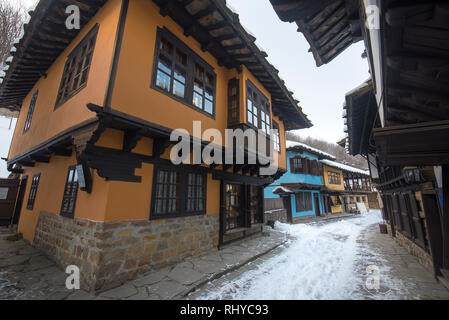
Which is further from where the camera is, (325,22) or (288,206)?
(288,206)

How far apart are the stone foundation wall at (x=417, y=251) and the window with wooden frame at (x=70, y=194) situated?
9.85m

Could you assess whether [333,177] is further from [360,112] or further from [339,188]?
[360,112]

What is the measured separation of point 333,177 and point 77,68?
25.3m

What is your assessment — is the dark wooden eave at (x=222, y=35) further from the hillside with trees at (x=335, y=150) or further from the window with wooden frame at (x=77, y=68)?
the hillside with trees at (x=335, y=150)

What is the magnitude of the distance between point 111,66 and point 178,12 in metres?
2.65

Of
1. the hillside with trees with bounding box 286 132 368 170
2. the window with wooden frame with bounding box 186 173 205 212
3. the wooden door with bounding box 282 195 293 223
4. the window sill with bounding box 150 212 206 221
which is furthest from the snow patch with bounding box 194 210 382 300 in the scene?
the hillside with trees with bounding box 286 132 368 170

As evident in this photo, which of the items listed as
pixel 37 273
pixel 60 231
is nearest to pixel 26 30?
pixel 60 231

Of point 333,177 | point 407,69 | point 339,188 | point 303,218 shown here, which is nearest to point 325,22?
point 407,69

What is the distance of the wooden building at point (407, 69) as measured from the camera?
151 cm

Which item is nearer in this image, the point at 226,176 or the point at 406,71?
the point at 406,71

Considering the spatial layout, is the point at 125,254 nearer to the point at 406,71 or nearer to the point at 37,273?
the point at 37,273

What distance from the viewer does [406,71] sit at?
6.64 feet

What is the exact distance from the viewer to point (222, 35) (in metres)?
5.72

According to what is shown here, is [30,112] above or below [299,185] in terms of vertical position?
above
